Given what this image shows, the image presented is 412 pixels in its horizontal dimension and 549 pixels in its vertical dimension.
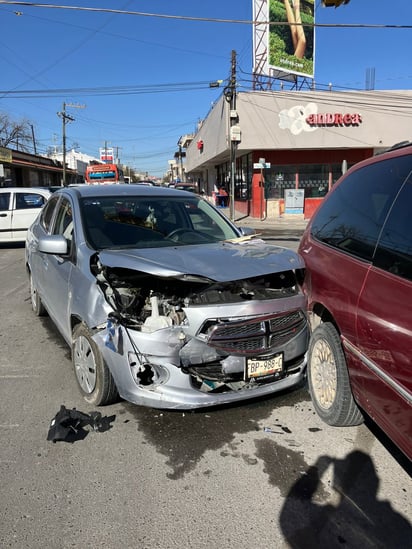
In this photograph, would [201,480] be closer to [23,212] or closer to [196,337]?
[196,337]

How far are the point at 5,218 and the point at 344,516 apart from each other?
1280 cm

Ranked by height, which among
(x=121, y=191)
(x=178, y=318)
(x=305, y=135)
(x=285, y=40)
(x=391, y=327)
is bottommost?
(x=178, y=318)

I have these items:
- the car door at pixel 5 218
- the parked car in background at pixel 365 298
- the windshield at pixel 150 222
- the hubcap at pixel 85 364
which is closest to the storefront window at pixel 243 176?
the car door at pixel 5 218

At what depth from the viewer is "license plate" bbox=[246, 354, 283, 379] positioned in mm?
3119

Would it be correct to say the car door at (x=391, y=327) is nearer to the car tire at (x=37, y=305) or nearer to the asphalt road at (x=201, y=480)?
the asphalt road at (x=201, y=480)

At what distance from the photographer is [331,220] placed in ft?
11.8

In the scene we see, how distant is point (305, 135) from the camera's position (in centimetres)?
2331

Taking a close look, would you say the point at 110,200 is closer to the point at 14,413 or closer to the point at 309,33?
the point at 14,413

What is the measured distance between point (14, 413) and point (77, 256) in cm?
134

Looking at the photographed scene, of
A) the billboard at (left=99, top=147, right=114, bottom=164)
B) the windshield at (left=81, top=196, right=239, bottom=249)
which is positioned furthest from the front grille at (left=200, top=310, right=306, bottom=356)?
the billboard at (left=99, top=147, right=114, bottom=164)

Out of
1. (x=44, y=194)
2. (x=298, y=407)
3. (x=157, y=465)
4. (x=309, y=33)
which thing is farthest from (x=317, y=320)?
(x=309, y=33)

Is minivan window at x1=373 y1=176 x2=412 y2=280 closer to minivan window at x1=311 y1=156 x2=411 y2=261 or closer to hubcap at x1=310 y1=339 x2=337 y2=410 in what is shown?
minivan window at x1=311 y1=156 x2=411 y2=261

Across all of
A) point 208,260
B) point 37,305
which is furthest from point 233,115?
point 208,260

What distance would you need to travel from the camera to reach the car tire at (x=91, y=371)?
334 centimetres
